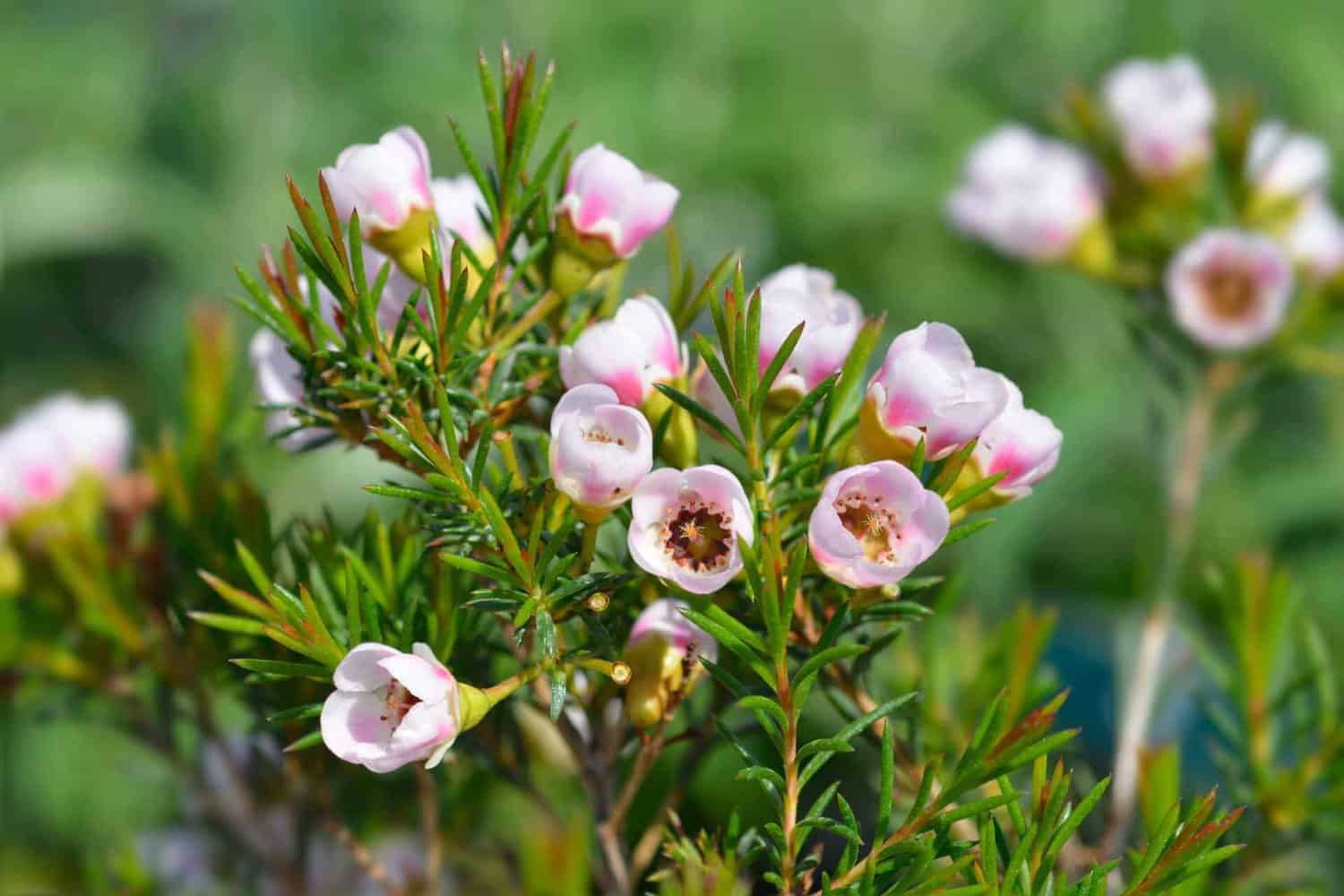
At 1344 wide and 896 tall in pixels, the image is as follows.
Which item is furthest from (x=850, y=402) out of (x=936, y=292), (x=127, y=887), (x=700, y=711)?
(x=936, y=292)

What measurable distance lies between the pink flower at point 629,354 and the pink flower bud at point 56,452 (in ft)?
1.26

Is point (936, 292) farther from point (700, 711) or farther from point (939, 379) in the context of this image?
A: point (939, 379)

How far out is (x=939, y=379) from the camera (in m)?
0.42

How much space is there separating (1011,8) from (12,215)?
169 cm

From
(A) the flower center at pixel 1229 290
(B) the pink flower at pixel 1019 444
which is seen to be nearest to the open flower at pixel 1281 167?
(A) the flower center at pixel 1229 290

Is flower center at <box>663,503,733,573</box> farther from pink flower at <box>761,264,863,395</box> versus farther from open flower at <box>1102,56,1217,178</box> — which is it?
open flower at <box>1102,56,1217,178</box>

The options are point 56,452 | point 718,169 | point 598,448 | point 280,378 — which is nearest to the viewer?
point 598,448

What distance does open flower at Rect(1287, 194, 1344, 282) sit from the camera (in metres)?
0.97

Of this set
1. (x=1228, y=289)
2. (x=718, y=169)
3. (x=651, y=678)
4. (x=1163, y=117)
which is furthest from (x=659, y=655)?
(x=718, y=169)

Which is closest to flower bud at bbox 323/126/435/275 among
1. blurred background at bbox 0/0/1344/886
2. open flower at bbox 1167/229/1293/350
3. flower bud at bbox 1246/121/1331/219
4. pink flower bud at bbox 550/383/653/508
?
pink flower bud at bbox 550/383/653/508

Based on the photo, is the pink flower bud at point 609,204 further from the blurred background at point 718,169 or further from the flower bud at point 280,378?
the blurred background at point 718,169

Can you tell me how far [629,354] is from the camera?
44 centimetres

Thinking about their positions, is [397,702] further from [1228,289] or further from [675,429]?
[1228,289]

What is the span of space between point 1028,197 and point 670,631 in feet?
2.29
